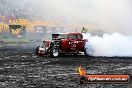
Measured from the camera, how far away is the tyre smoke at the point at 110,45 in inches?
1070

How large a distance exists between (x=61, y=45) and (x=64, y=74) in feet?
34.5

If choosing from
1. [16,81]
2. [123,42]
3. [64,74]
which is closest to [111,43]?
[123,42]

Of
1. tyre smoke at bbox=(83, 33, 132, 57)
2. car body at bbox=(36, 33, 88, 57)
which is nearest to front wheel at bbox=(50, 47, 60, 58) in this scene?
car body at bbox=(36, 33, 88, 57)

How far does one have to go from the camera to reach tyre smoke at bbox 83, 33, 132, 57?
27.2 metres

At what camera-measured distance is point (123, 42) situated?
92.1ft

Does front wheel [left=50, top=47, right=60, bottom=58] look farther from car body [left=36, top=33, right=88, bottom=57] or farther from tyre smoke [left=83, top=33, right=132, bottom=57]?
tyre smoke [left=83, top=33, right=132, bottom=57]

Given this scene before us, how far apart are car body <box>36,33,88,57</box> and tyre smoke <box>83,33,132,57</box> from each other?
3.27 ft

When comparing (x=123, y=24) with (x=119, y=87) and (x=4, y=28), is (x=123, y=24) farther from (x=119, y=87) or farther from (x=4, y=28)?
(x=119, y=87)

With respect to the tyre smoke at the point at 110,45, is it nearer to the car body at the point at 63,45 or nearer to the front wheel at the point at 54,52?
the car body at the point at 63,45

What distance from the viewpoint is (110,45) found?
91.0 feet

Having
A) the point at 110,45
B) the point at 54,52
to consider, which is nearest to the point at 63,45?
the point at 54,52

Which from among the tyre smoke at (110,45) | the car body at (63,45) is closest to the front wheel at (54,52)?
the car body at (63,45)

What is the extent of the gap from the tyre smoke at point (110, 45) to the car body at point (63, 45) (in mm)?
997

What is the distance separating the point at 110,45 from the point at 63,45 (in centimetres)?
431
